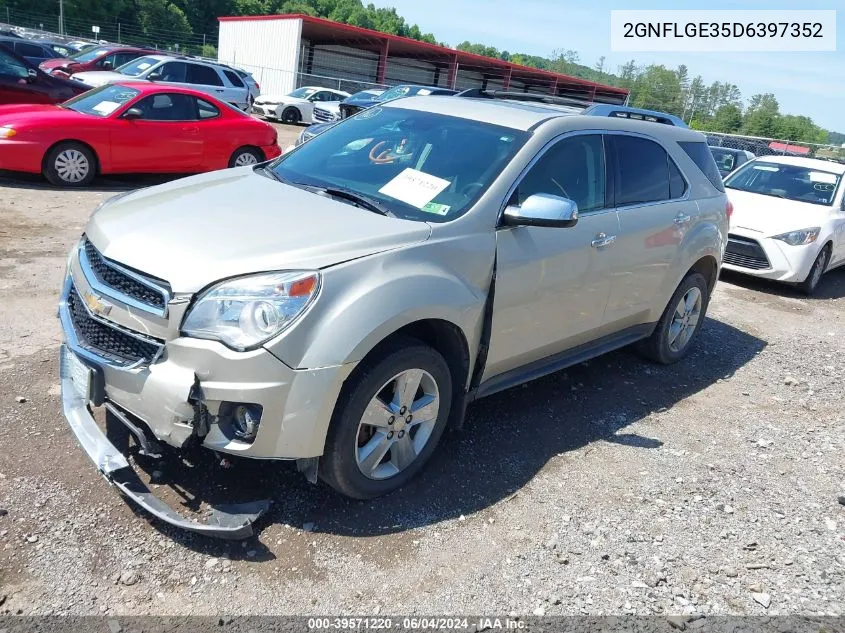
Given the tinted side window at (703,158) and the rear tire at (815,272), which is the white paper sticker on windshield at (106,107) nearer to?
the tinted side window at (703,158)

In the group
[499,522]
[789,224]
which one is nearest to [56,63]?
[789,224]

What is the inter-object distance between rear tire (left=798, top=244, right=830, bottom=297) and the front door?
596 centimetres

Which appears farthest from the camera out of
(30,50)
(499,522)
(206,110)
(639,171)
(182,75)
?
(30,50)

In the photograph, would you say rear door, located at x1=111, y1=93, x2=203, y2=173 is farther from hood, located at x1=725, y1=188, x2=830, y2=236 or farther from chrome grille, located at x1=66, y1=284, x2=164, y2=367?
hood, located at x1=725, y1=188, x2=830, y2=236

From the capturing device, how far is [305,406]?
286 cm

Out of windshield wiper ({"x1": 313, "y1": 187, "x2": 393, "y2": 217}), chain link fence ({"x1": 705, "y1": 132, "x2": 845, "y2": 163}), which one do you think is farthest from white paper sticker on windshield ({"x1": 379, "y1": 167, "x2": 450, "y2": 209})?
chain link fence ({"x1": 705, "y1": 132, "x2": 845, "y2": 163})

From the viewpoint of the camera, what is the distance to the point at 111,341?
3.03 m

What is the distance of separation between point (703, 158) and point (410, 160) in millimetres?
2870

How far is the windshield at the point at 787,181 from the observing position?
973 cm

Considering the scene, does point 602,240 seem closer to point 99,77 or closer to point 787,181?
point 787,181

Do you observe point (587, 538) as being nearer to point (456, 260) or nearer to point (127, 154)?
point (456, 260)

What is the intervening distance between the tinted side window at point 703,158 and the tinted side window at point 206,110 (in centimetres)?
749

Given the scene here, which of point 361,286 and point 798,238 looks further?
point 798,238

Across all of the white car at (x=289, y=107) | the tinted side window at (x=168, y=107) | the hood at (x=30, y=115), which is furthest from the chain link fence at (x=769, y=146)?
the hood at (x=30, y=115)
